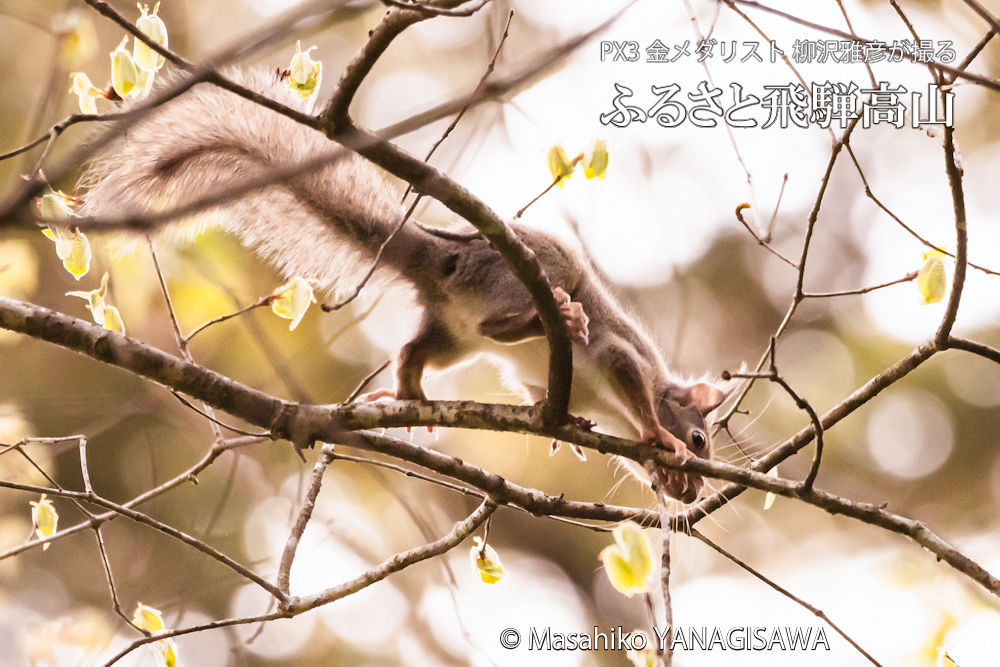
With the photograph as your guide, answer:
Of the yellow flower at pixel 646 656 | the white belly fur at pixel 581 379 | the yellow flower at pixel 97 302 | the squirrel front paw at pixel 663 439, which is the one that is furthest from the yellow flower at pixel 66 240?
the squirrel front paw at pixel 663 439

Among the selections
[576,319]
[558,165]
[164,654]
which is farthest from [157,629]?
[558,165]

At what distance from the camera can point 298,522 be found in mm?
2553

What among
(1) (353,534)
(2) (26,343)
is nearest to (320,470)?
(1) (353,534)

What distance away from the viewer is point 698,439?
355cm

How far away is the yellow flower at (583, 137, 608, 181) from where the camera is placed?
7.16 ft

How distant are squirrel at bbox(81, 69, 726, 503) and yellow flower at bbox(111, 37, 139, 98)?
1.52ft

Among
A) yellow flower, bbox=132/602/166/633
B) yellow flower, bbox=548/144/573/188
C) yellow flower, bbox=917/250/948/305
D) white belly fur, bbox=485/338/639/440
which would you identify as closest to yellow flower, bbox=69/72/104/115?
yellow flower, bbox=548/144/573/188

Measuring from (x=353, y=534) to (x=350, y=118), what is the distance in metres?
4.56

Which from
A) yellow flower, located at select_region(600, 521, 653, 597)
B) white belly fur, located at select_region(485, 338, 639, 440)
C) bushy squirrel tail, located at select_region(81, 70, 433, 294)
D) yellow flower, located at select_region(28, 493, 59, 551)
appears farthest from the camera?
white belly fur, located at select_region(485, 338, 639, 440)

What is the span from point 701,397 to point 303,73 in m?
2.26

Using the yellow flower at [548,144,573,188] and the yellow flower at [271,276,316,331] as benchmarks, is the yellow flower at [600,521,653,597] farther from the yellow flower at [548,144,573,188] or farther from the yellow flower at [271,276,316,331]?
the yellow flower at [271,276,316,331]

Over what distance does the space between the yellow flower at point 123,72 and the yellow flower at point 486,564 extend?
1647 millimetres

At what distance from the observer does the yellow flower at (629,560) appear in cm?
183

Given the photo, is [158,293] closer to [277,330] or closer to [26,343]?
[277,330]
